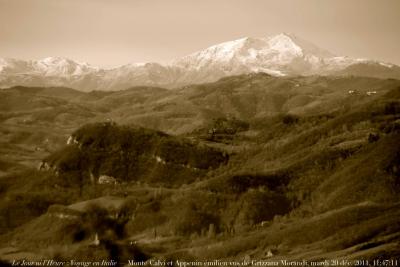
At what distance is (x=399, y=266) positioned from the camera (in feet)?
641

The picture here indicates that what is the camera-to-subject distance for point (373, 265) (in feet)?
656

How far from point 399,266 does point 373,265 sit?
7147 mm
